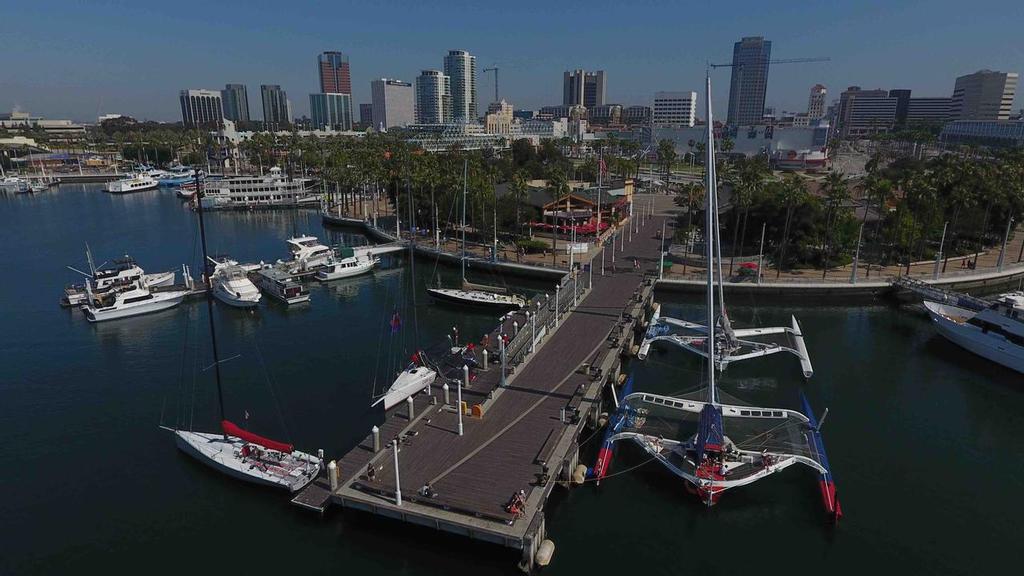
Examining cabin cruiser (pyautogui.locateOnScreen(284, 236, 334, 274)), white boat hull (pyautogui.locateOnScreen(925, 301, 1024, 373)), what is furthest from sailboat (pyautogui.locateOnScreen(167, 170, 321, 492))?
white boat hull (pyautogui.locateOnScreen(925, 301, 1024, 373))

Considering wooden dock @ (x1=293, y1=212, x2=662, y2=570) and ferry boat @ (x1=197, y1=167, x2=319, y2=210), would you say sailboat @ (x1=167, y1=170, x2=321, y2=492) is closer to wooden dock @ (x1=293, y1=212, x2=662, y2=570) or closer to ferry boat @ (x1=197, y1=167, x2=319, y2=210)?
wooden dock @ (x1=293, y1=212, x2=662, y2=570)

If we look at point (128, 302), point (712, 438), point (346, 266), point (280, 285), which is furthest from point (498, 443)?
point (346, 266)

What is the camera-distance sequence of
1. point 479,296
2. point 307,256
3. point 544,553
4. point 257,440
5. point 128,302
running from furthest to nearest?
point 307,256, point 479,296, point 128,302, point 257,440, point 544,553

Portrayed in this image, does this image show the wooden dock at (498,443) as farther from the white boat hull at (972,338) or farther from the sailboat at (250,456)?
the white boat hull at (972,338)

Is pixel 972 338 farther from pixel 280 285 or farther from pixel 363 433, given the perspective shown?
pixel 280 285

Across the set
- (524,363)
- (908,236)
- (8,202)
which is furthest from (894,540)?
(8,202)

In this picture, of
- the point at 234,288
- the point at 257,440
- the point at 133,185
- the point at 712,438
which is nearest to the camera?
the point at 712,438

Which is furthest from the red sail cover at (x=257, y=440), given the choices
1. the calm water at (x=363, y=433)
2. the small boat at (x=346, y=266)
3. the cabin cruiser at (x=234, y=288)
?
the small boat at (x=346, y=266)
